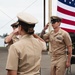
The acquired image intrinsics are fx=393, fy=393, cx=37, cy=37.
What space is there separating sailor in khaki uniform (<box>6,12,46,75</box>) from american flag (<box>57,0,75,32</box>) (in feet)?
19.7

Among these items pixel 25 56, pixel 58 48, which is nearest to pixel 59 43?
pixel 58 48

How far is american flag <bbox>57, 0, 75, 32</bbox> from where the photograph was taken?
1030 centimetres

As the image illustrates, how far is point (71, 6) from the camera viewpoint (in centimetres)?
1087

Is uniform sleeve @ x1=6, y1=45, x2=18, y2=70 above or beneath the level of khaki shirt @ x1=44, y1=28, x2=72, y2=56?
above

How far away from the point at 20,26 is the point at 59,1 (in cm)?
672

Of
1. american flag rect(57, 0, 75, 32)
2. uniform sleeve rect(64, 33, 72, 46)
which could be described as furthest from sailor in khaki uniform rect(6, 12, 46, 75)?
american flag rect(57, 0, 75, 32)

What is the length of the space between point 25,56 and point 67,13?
6.70 m

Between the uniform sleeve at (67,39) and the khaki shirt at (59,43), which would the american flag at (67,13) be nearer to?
the khaki shirt at (59,43)

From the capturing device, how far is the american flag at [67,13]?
10297 millimetres

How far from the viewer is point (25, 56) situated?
162 inches

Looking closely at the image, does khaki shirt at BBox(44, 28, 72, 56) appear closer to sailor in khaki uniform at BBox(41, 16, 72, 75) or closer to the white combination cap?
sailor in khaki uniform at BBox(41, 16, 72, 75)

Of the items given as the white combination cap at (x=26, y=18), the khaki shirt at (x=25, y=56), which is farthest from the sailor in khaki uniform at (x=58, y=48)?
the white combination cap at (x=26, y=18)

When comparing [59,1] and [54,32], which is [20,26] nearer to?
[54,32]

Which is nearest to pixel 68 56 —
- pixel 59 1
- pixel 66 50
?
pixel 66 50
